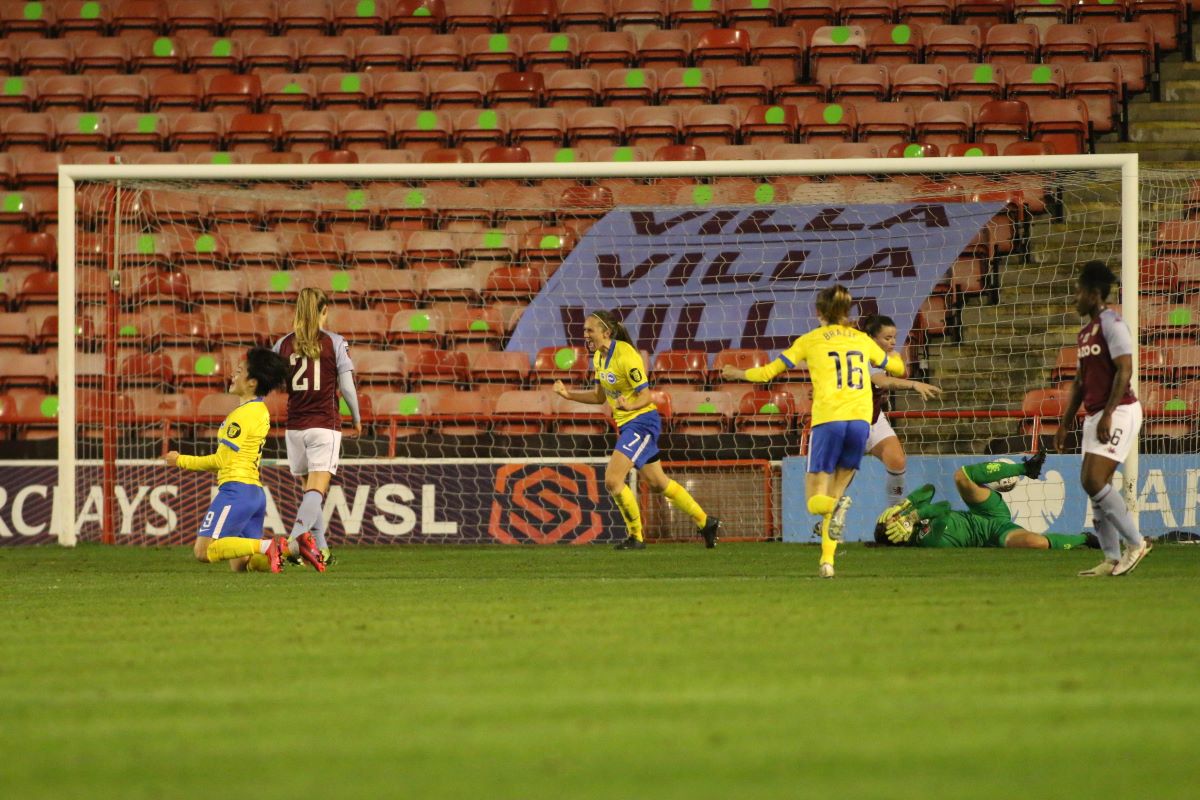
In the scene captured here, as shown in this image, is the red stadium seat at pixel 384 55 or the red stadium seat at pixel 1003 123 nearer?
the red stadium seat at pixel 1003 123

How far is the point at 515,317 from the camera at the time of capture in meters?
14.8

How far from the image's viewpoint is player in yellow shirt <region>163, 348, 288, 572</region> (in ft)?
30.7

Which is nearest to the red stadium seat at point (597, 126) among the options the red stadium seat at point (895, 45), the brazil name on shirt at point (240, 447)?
the red stadium seat at point (895, 45)

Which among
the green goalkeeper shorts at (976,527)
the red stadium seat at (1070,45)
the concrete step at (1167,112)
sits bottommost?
the green goalkeeper shorts at (976,527)

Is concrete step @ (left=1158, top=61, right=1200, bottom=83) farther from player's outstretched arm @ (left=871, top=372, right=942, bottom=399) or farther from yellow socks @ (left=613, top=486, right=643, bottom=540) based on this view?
yellow socks @ (left=613, top=486, right=643, bottom=540)

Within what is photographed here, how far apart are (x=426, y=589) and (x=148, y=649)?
2.80 m

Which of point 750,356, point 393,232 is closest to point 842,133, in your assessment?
point 750,356

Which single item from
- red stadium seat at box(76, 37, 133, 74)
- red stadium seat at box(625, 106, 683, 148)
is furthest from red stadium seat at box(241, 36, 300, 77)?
red stadium seat at box(625, 106, 683, 148)

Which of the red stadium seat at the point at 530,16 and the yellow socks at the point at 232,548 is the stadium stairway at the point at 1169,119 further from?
the yellow socks at the point at 232,548

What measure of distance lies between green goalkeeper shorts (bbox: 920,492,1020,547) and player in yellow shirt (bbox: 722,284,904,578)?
3.53 meters

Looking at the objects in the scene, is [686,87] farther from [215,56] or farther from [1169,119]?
[215,56]

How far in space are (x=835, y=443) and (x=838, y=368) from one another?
43cm

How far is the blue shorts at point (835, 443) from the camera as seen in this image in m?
8.63

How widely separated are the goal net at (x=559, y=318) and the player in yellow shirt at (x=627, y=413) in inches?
49.4
